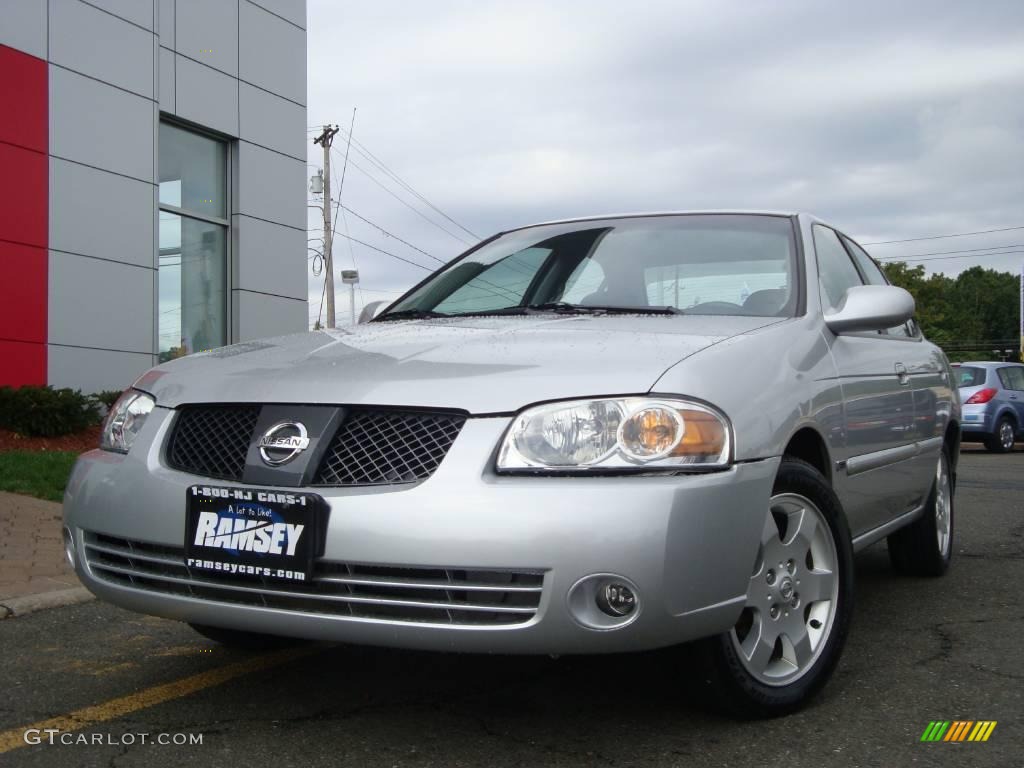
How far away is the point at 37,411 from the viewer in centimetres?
1115

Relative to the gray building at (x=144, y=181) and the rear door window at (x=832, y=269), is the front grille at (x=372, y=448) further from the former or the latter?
the gray building at (x=144, y=181)

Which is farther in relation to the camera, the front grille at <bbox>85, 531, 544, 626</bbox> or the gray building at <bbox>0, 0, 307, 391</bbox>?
the gray building at <bbox>0, 0, 307, 391</bbox>

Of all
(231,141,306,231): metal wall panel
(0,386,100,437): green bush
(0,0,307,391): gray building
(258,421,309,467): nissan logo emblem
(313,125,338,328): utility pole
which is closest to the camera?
(258,421,309,467): nissan logo emblem

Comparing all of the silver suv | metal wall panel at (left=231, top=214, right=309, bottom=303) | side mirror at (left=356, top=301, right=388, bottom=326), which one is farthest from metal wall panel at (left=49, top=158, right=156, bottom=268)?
the silver suv

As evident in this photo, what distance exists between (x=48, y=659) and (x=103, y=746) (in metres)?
1.23

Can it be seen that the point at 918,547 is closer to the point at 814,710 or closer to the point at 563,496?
the point at 814,710

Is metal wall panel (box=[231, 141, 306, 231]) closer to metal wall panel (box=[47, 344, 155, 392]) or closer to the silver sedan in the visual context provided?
metal wall panel (box=[47, 344, 155, 392])

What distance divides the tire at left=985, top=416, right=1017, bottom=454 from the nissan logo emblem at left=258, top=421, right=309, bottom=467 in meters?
16.7

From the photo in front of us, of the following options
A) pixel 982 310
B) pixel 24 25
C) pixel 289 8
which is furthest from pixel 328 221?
pixel 982 310

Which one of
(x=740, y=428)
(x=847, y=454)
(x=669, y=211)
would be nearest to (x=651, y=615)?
(x=740, y=428)

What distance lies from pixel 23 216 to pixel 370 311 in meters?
8.69

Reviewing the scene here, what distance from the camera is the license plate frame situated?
8.89 feet

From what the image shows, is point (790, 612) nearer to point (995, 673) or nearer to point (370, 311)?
point (995, 673)

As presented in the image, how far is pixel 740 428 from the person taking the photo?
283 centimetres
